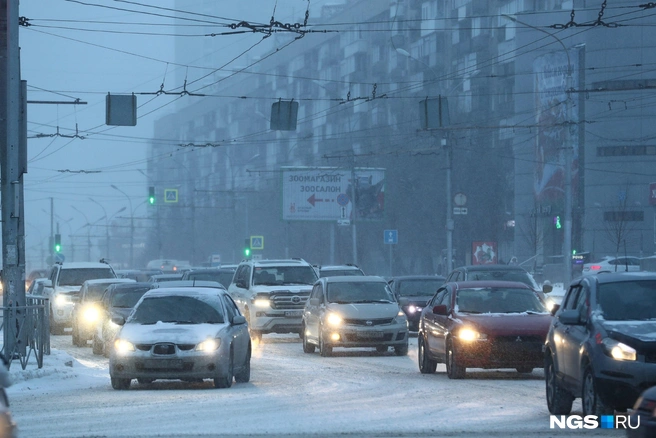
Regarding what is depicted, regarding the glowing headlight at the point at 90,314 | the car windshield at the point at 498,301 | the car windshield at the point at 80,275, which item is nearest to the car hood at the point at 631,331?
the car windshield at the point at 498,301

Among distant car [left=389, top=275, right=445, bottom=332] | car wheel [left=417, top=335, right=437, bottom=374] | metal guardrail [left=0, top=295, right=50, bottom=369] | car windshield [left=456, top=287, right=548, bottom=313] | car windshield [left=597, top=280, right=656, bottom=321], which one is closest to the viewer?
car windshield [left=597, top=280, right=656, bottom=321]

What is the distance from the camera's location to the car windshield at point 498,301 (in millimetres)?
19203

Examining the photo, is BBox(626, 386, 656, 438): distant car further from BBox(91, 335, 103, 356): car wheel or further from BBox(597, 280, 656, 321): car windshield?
BBox(91, 335, 103, 356): car wheel

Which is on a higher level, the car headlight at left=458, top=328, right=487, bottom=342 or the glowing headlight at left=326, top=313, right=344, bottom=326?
the car headlight at left=458, top=328, right=487, bottom=342

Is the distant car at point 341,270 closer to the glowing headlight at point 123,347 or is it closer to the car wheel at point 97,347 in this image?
the car wheel at point 97,347

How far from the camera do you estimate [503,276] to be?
96.0 ft

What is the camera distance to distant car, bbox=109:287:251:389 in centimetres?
1688

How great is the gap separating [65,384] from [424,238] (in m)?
67.9

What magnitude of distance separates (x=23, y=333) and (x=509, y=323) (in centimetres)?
753

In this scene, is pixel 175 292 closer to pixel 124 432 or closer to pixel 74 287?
pixel 124 432

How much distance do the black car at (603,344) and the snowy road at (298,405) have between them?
15.7 inches

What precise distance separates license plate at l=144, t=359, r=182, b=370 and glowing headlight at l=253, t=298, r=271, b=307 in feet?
45.6

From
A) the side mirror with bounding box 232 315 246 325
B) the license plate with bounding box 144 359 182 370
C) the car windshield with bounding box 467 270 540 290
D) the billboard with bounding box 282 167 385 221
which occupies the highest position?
the billboard with bounding box 282 167 385 221

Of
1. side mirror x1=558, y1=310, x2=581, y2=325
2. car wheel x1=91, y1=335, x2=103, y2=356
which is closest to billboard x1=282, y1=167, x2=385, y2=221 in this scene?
car wheel x1=91, y1=335, x2=103, y2=356
